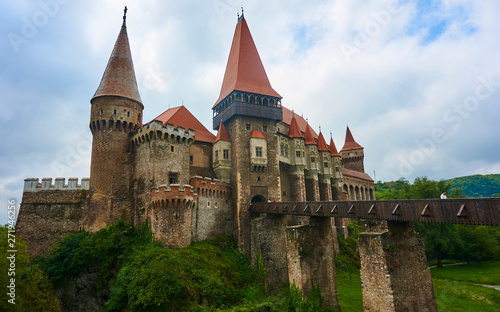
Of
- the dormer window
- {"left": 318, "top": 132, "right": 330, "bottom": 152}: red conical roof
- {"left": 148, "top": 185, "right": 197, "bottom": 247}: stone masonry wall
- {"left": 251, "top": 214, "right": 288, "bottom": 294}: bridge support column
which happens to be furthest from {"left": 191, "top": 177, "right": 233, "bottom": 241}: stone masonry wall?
{"left": 318, "top": 132, "right": 330, "bottom": 152}: red conical roof

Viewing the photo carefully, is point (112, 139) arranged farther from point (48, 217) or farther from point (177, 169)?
point (48, 217)

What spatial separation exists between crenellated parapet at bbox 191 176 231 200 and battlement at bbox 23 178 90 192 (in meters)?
10.1

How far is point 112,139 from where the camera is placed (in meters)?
28.9

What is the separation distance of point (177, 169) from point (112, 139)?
672 centimetres

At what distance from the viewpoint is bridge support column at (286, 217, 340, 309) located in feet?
69.4

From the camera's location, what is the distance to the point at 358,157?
66500 mm

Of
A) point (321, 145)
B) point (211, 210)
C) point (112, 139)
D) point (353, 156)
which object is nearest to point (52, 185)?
point (112, 139)

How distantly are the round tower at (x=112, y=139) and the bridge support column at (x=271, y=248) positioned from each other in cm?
1229

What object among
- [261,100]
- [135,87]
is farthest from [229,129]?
[135,87]

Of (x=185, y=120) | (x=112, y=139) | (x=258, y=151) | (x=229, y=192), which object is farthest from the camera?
(x=185, y=120)

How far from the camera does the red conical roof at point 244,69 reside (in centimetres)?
3603

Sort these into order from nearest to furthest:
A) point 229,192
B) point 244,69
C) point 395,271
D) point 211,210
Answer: point 395,271
point 211,210
point 229,192
point 244,69

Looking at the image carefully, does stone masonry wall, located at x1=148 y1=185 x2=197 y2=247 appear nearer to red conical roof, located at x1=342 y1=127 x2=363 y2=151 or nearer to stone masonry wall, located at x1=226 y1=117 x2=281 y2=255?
stone masonry wall, located at x1=226 y1=117 x2=281 y2=255

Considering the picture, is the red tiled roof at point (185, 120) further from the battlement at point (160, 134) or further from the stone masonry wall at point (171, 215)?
the stone masonry wall at point (171, 215)
